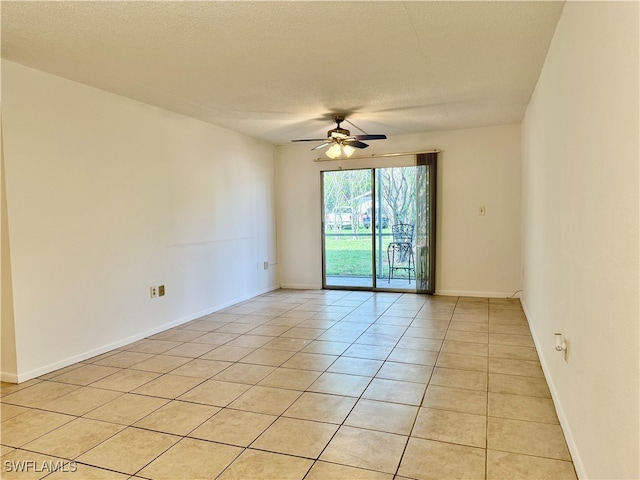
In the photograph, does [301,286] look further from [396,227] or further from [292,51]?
[292,51]

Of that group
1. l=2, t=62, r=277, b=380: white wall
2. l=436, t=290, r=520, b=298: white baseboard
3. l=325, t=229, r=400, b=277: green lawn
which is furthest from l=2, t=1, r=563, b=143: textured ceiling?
l=436, t=290, r=520, b=298: white baseboard

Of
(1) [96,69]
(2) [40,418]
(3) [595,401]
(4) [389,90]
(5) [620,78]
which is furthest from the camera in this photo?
(4) [389,90]

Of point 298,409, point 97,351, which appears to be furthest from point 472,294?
point 97,351

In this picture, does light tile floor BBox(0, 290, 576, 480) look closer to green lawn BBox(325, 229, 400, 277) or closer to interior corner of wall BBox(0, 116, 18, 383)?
interior corner of wall BBox(0, 116, 18, 383)

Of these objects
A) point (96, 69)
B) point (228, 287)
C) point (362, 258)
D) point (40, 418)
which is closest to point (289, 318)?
point (228, 287)

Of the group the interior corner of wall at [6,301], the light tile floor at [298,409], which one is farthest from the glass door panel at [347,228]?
the interior corner of wall at [6,301]

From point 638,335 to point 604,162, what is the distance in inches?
25.4

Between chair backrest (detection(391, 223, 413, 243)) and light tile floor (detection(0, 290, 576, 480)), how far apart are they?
210cm

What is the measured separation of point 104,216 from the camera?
11.8 feet

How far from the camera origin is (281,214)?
6.65m

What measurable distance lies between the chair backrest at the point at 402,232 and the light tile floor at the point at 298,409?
2.10m

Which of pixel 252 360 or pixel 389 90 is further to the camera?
pixel 389 90

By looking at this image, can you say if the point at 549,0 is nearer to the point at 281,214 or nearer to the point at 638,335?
the point at 638,335

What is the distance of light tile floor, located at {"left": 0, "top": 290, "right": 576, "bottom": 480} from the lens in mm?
1930
